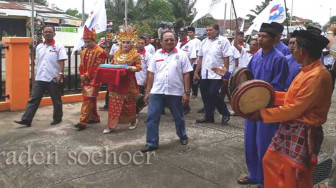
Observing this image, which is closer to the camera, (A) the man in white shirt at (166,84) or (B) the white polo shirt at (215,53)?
(A) the man in white shirt at (166,84)

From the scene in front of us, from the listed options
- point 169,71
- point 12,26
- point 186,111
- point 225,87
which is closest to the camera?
point 225,87

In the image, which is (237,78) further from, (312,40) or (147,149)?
(147,149)

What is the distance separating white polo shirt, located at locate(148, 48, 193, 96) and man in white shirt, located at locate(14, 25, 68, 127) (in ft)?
6.56

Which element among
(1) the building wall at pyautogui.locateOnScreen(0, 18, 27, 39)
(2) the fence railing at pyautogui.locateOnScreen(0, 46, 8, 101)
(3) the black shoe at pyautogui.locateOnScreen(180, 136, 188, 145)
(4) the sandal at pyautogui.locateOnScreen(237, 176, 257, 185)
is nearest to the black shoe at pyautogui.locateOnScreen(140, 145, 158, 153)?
(3) the black shoe at pyautogui.locateOnScreen(180, 136, 188, 145)

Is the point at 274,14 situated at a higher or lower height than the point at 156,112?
higher

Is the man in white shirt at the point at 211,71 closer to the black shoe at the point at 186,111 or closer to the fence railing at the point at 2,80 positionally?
the black shoe at the point at 186,111

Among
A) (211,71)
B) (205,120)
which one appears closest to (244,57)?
(211,71)

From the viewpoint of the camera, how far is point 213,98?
662 centimetres

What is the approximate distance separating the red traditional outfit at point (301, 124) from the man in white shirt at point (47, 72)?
443cm

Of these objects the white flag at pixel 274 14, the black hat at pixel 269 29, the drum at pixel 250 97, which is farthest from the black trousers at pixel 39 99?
the drum at pixel 250 97

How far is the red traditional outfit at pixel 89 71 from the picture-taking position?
20.0 ft

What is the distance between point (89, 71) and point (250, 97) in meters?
3.90

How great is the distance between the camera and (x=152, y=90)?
5117 mm

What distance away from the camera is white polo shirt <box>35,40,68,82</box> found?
20.6ft
